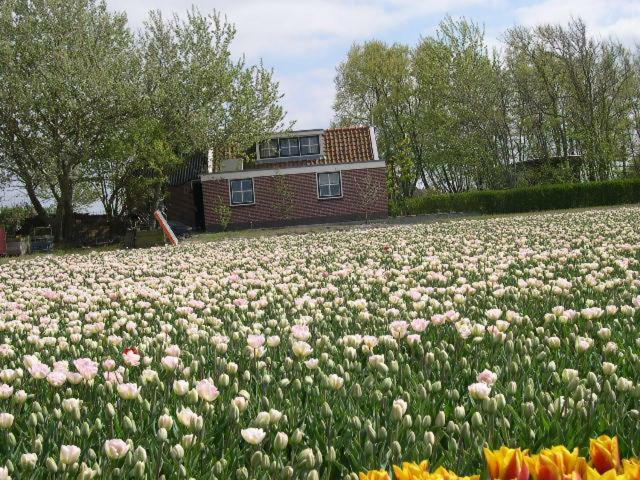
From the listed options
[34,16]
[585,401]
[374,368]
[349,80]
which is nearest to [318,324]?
[374,368]

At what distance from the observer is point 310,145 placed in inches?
1818

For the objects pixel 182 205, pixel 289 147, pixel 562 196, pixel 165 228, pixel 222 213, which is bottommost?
pixel 165 228

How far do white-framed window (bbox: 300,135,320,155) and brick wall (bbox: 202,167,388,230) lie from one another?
2.16 metres

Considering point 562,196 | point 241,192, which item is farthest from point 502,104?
point 241,192

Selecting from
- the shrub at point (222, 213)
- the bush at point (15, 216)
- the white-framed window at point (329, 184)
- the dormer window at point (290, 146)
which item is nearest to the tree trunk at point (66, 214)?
the bush at point (15, 216)

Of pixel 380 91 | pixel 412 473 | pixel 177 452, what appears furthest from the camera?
pixel 380 91

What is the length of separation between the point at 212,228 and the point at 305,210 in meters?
5.82

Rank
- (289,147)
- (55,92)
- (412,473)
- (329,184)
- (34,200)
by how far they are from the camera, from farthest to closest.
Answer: (289,147) < (329,184) < (34,200) < (55,92) < (412,473)

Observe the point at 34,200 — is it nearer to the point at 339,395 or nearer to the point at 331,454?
the point at 339,395

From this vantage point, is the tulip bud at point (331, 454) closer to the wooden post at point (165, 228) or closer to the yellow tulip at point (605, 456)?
the yellow tulip at point (605, 456)

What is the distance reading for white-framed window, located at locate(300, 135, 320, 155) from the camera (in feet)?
151

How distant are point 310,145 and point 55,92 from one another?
17.9m

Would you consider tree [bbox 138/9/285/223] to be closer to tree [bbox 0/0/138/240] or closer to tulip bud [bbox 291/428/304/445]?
tree [bbox 0/0/138/240]

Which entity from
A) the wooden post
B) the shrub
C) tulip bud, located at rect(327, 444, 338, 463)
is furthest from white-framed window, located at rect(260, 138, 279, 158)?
tulip bud, located at rect(327, 444, 338, 463)
